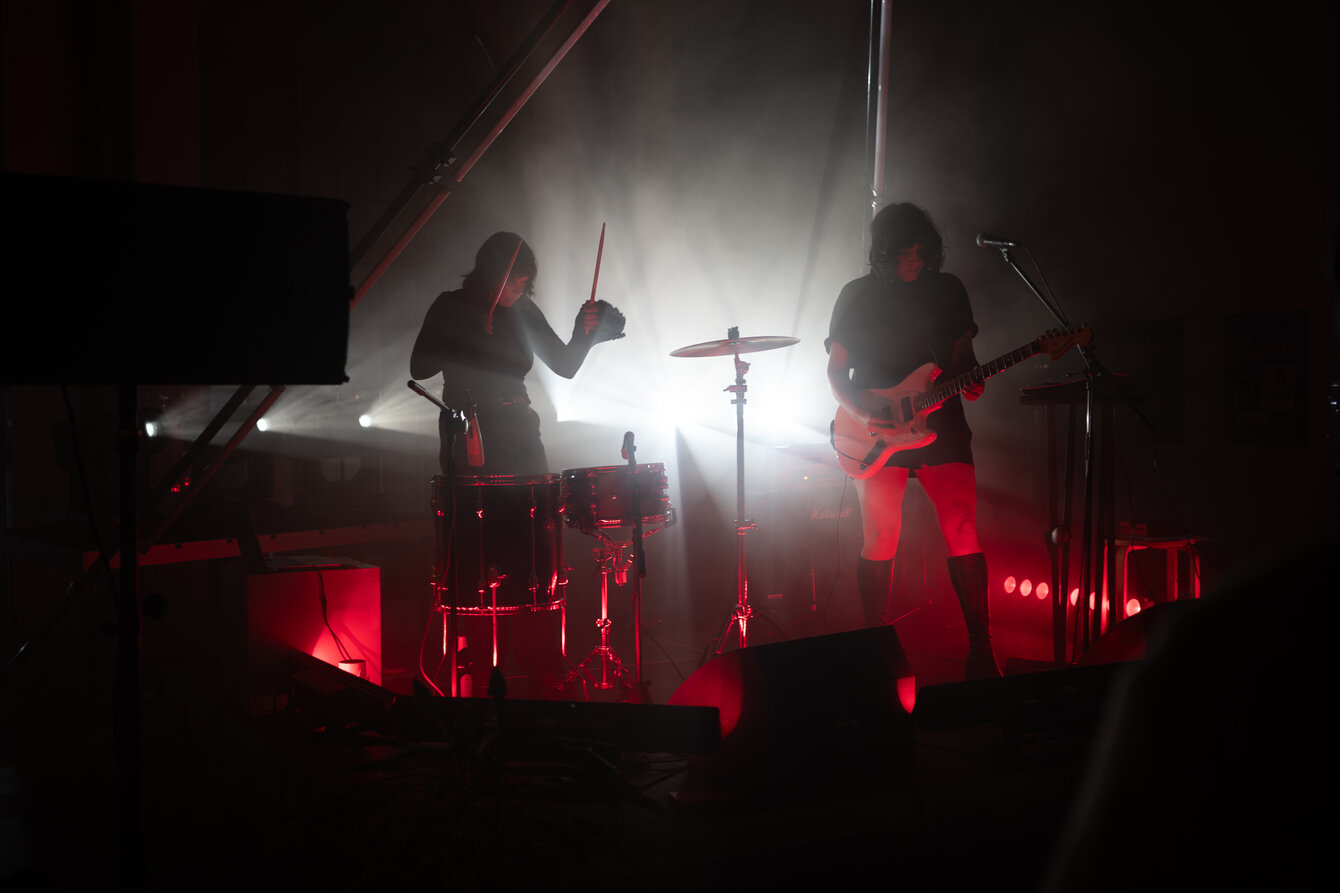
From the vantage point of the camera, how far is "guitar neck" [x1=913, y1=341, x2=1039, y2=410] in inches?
122

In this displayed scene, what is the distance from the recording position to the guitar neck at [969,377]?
3105 mm

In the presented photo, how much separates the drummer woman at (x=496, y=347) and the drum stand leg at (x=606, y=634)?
42 cm

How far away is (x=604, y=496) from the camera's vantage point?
3.25m

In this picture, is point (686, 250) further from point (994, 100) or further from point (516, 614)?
point (516, 614)

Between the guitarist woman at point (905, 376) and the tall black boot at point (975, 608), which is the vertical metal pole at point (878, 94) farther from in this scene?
the tall black boot at point (975, 608)

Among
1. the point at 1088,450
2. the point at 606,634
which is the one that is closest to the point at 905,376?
the point at 1088,450

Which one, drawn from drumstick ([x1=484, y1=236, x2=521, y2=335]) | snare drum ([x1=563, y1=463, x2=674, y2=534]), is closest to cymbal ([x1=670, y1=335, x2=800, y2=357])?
snare drum ([x1=563, y1=463, x2=674, y2=534])

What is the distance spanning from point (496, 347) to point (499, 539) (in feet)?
2.41

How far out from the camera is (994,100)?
498cm

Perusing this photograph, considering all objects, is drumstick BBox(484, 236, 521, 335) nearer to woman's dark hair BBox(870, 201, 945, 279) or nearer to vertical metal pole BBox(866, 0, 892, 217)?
woman's dark hair BBox(870, 201, 945, 279)

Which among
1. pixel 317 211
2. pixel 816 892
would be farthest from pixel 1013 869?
pixel 317 211

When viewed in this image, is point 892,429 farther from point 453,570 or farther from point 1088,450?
point 453,570

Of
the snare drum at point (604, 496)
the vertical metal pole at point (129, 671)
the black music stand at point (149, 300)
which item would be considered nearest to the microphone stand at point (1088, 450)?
the snare drum at point (604, 496)

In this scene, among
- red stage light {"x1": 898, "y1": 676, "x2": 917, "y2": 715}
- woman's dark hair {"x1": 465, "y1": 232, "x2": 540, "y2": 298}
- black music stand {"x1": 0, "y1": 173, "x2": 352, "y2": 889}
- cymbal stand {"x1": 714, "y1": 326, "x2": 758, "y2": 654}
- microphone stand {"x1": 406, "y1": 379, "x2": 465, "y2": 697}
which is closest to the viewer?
black music stand {"x1": 0, "y1": 173, "x2": 352, "y2": 889}
